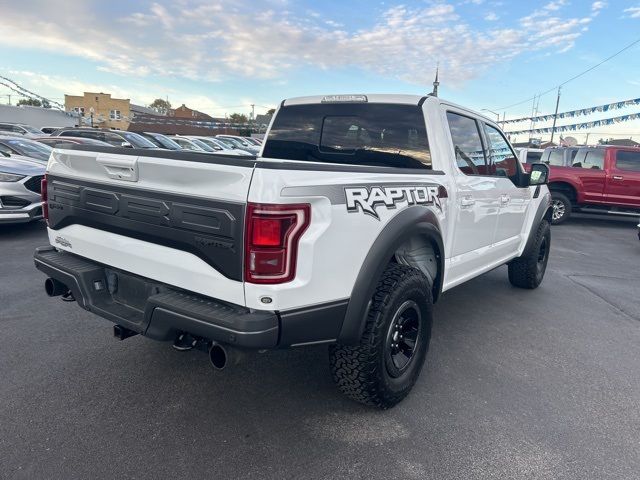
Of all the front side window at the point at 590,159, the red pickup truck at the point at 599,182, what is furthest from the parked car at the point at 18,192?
the front side window at the point at 590,159

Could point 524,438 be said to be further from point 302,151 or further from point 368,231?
point 302,151

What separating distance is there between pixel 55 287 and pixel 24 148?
24.0 feet

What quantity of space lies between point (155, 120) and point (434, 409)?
56191mm

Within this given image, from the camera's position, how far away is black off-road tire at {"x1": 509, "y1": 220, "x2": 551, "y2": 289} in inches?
204

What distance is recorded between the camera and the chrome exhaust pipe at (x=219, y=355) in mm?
2129

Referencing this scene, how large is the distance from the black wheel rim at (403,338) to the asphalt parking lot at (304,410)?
0.27 meters

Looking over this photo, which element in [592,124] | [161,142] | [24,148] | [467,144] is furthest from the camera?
[592,124]

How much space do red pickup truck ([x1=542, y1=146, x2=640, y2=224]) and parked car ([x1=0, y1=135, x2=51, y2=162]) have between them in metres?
11.2

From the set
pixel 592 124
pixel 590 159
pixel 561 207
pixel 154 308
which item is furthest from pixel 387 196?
pixel 592 124

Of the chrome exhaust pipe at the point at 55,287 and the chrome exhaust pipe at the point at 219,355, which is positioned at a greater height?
the chrome exhaust pipe at the point at 55,287

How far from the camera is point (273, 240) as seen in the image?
1.96m

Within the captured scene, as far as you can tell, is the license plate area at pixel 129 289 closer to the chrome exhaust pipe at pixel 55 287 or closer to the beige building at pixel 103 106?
the chrome exhaust pipe at pixel 55 287

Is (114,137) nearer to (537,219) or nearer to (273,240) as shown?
(537,219)

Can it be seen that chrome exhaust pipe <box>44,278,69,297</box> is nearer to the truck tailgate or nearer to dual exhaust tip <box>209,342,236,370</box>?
the truck tailgate
